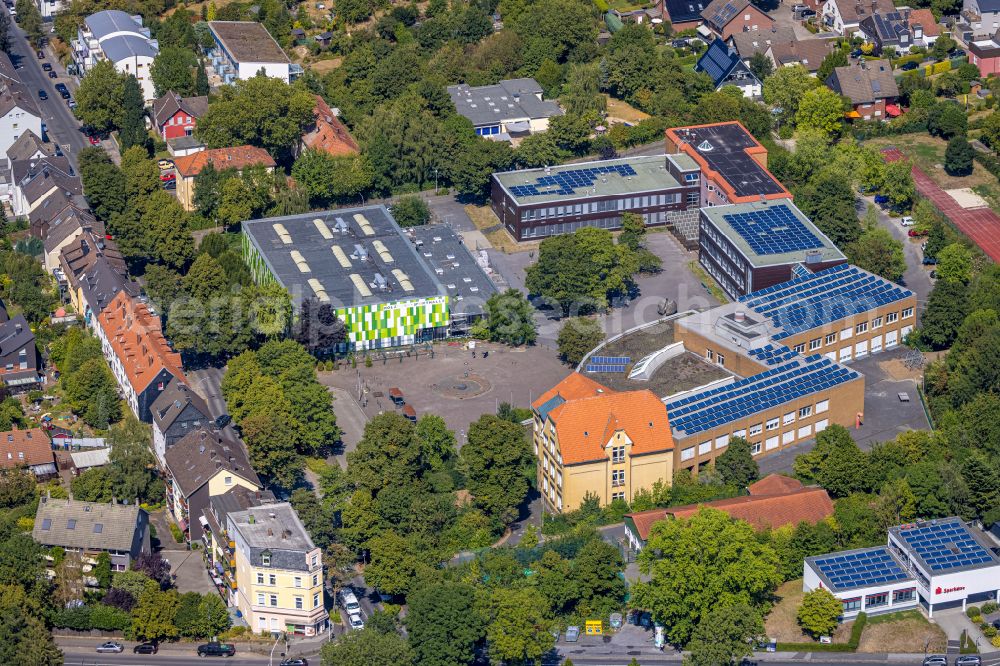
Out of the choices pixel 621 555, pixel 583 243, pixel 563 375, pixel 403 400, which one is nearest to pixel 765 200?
pixel 583 243

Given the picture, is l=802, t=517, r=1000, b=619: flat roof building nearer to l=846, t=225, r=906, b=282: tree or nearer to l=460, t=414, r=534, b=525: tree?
l=460, t=414, r=534, b=525: tree

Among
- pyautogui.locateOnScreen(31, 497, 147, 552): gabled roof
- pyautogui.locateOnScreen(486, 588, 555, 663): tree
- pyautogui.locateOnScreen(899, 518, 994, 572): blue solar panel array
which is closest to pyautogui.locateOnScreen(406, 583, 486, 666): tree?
pyautogui.locateOnScreen(486, 588, 555, 663): tree

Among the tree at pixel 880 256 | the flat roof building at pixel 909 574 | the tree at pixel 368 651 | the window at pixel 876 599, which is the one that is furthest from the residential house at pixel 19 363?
the tree at pixel 880 256

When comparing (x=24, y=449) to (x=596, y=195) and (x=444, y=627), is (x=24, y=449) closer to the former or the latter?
(x=444, y=627)

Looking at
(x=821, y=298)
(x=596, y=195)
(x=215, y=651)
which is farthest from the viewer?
(x=596, y=195)

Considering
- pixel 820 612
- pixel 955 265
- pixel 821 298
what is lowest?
pixel 955 265

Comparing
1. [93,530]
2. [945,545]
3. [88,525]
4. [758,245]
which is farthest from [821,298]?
[88,525]

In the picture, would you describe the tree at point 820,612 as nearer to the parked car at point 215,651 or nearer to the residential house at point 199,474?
the parked car at point 215,651

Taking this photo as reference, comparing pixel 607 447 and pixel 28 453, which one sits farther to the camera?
pixel 28 453
